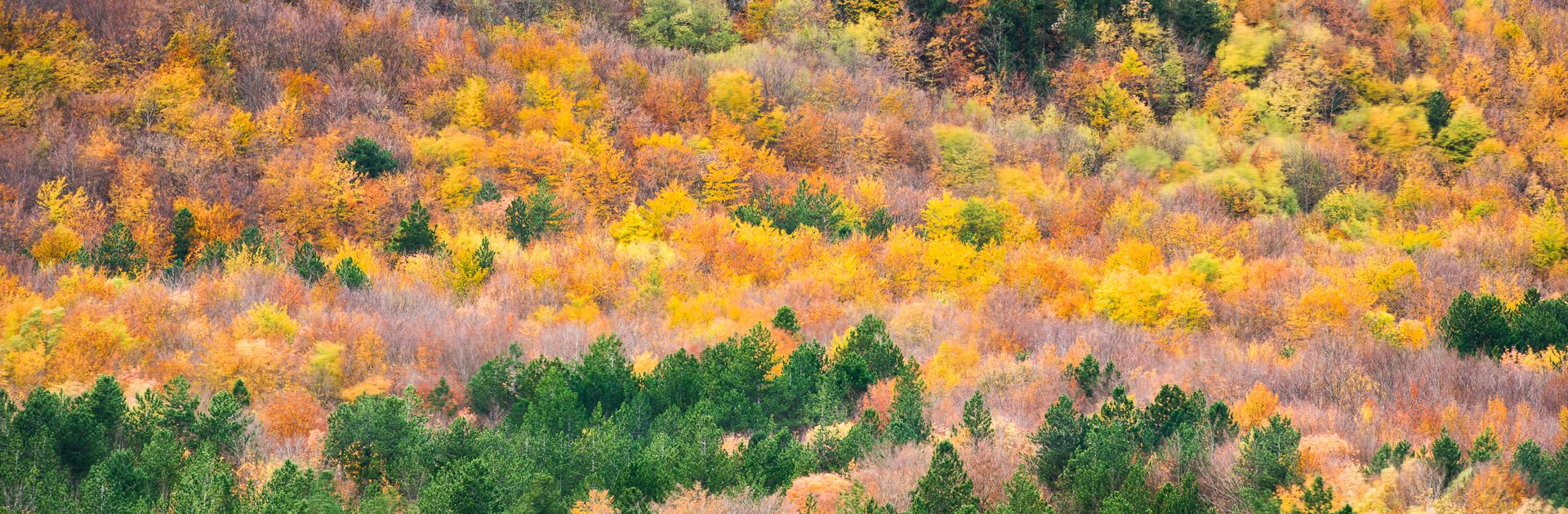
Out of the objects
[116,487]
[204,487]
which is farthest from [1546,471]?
[116,487]

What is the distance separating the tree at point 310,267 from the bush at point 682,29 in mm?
19660

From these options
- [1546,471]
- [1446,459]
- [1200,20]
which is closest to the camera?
[1546,471]

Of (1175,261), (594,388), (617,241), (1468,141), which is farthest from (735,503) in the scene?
(1468,141)

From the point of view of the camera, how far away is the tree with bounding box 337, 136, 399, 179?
3108 cm

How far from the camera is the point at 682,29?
43031 millimetres

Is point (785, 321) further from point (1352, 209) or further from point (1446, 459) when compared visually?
point (1352, 209)

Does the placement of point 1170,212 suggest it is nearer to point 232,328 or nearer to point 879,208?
point 879,208

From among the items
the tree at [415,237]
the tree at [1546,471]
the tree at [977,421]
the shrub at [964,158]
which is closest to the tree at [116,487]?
the tree at [977,421]

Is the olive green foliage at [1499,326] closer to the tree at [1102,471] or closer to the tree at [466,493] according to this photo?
the tree at [1102,471]

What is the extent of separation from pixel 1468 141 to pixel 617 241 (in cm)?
2818

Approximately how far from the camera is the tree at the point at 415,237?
91.9ft

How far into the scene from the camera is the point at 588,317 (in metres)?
24.6

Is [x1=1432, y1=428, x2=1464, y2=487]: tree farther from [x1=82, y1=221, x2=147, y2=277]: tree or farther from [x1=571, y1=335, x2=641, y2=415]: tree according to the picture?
[x1=82, y1=221, x2=147, y2=277]: tree

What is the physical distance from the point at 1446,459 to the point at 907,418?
7078 millimetres
